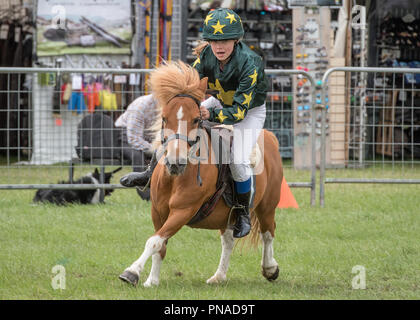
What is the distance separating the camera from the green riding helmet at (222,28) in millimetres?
5398

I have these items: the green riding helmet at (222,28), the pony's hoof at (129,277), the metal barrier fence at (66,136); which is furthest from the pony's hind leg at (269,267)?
the metal barrier fence at (66,136)

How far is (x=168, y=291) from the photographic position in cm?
534

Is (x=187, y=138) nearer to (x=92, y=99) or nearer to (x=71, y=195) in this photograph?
(x=71, y=195)

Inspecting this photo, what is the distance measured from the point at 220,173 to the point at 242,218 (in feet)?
1.36

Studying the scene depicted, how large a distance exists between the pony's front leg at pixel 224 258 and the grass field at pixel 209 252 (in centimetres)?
10

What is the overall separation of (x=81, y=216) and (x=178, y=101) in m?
4.23

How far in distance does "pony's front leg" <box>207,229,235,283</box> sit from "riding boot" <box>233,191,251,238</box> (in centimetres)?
37

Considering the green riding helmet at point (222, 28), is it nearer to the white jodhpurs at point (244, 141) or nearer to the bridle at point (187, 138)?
the bridle at point (187, 138)

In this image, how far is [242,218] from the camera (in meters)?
5.79

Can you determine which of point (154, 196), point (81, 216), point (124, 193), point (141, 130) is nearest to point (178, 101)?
point (154, 196)

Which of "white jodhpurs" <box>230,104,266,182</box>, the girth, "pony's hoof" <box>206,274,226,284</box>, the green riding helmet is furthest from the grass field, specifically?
the green riding helmet

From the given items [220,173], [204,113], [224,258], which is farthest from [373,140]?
[204,113]

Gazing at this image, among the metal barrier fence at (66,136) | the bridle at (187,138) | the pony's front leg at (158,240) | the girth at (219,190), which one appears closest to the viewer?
the bridle at (187,138)

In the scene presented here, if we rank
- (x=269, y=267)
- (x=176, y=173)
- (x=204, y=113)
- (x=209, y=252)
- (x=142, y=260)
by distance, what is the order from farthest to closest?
(x=209, y=252), (x=269, y=267), (x=204, y=113), (x=142, y=260), (x=176, y=173)
